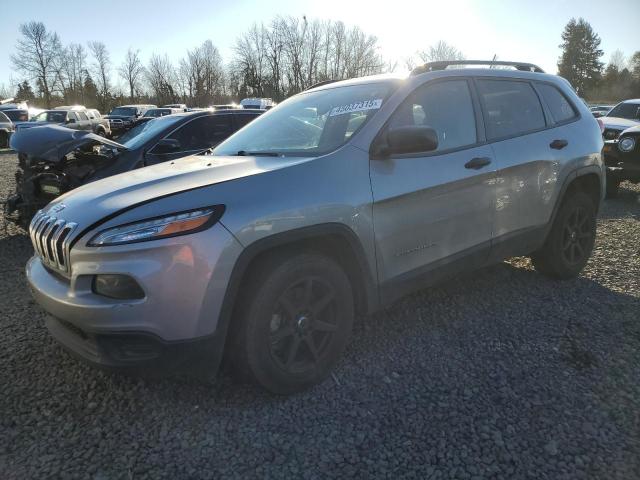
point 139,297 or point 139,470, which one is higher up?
point 139,297

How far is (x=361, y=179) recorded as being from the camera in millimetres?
2744

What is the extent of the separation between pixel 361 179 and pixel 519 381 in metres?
1.52

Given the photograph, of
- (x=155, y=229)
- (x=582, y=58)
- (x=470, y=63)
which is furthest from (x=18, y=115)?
(x=582, y=58)

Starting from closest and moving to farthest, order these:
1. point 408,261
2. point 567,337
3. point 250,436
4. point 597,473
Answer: point 597,473
point 250,436
point 408,261
point 567,337

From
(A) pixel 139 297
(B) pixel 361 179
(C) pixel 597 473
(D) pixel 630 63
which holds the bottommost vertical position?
(C) pixel 597 473

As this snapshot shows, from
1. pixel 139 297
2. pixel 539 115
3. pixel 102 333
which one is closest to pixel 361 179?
pixel 139 297

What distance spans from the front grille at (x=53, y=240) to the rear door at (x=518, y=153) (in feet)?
9.36

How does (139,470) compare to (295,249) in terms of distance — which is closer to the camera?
(139,470)

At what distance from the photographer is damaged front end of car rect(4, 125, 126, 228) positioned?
210 inches

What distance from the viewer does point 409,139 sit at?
2738 millimetres

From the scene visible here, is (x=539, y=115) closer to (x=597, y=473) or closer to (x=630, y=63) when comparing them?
(x=597, y=473)

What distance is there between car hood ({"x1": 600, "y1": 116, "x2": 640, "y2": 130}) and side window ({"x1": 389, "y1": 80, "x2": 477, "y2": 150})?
8.74m

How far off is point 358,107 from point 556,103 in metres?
2.20

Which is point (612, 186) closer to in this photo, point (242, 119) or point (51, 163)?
point (242, 119)
